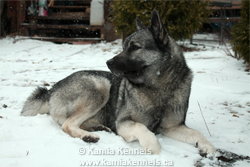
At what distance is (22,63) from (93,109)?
4.81 metres

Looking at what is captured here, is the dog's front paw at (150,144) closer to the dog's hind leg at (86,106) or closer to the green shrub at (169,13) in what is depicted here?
the dog's hind leg at (86,106)

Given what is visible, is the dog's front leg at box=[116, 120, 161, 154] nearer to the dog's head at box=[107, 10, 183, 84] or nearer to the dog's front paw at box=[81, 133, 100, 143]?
the dog's front paw at box=[81, 133, 100, 143]

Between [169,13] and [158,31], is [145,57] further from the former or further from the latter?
[169,13]

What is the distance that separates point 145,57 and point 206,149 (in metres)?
1.11

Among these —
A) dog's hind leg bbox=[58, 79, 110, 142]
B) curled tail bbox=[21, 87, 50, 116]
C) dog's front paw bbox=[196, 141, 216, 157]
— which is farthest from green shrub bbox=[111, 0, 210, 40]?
dog's front paw bbox=[196, 141, 216, 157]

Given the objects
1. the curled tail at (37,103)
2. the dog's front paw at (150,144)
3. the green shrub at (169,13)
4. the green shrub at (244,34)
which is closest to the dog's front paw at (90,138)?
the dog's front paw at (150,144)

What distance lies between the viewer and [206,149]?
6.67 ft

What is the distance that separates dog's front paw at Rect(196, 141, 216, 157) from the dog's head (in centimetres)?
86

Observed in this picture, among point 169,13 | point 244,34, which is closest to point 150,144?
point 244,34

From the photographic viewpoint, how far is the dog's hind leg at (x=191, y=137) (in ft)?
6.68

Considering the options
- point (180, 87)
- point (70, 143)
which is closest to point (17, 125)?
point (70, 143)

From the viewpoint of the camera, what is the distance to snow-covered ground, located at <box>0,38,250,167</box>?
1.82 metres

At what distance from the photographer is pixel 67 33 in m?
11.1

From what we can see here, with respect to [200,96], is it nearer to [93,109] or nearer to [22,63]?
[93,109]
